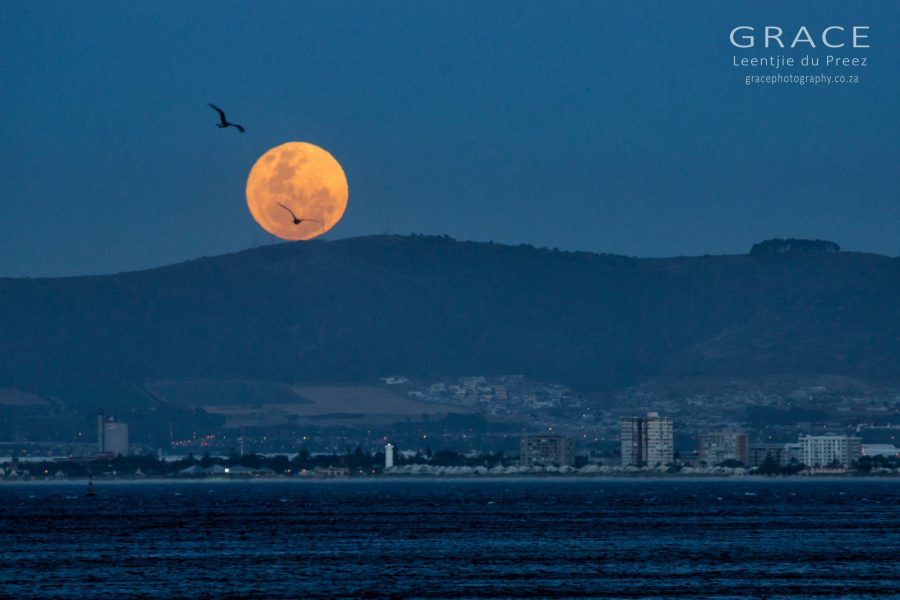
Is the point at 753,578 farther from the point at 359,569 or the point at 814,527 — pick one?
the point at 814,527

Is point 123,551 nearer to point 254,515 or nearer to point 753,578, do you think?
point 753,578

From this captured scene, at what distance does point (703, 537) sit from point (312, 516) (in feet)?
192

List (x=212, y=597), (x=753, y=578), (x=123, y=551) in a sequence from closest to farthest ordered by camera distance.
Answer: (x=212, y=597), (x=753, y=578), (x=123, y=551)

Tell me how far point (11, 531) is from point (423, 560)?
58317 mm

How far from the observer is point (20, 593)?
10000 centimetres

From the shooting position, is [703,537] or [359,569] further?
[703,537]

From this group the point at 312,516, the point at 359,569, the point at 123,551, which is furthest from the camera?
the point at 312,516

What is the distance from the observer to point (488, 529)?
159 meters

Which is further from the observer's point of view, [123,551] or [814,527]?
[814,527]

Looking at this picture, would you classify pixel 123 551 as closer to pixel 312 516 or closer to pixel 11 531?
pixel 11 531

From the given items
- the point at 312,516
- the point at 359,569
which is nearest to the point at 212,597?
the point at 359,569

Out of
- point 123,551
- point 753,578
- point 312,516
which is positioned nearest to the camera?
point 753,578

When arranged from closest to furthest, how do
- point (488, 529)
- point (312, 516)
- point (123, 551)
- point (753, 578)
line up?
point (753, 578), point (123, 551), point (488, 529), point (312, 516)

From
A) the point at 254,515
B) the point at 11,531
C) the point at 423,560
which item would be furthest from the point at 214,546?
the point at 254,515
